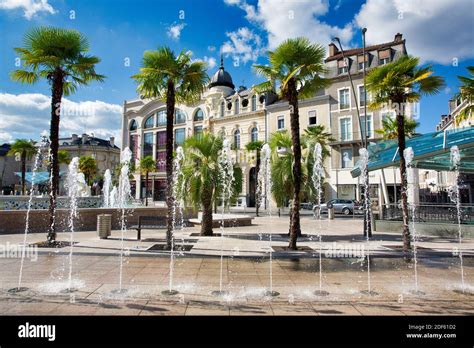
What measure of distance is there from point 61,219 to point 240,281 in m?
13.8

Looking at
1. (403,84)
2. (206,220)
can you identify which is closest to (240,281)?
(206,220)

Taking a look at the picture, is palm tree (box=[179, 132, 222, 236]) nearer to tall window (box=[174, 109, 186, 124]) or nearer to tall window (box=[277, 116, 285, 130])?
tall window (box=[277, 116, 285, 130])

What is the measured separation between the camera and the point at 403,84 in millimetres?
11867

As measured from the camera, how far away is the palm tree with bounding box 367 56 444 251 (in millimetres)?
11727

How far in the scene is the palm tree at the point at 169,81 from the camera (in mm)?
11391

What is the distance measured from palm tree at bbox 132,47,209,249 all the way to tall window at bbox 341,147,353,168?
3097 centimetres

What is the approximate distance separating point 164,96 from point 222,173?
422cm

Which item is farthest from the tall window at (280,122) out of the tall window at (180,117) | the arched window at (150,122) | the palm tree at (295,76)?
the palm tree at (295,76)

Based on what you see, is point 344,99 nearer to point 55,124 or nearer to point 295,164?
point 295,164

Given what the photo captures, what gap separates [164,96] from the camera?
1300 centimetres

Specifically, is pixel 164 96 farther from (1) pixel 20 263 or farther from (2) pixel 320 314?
(2) pixel 320 314

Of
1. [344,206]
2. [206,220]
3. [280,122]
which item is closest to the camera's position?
[206,220]

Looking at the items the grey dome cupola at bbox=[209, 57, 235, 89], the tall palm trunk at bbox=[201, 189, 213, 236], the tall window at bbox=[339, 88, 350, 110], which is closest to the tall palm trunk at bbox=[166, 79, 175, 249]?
the tall palm trunk at bbox=[201, 189, 213, 236]
